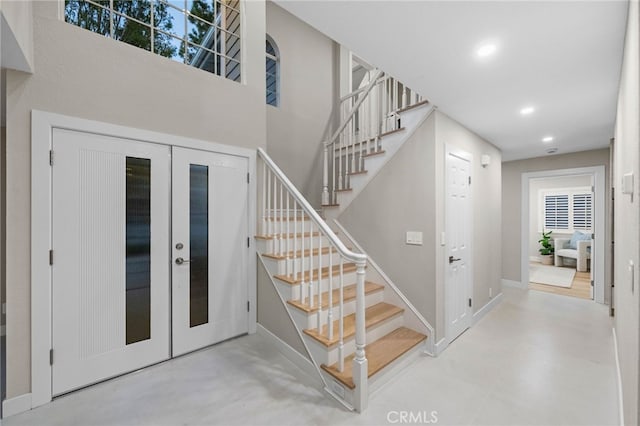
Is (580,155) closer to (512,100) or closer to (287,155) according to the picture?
(512,100)

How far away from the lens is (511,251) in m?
5.24

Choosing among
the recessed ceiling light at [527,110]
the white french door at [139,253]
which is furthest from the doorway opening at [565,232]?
the white french door at [139,253]

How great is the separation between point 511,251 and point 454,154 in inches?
134

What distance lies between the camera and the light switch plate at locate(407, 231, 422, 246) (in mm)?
2871

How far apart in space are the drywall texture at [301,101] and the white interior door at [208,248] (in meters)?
1.55

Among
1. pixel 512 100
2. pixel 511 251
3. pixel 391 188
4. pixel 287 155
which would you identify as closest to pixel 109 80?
pixel 287 155

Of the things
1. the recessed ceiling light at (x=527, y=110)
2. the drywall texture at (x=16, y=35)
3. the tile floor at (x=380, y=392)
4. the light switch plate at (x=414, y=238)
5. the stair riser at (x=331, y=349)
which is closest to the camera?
the drywall texture at (x=16, y=35)

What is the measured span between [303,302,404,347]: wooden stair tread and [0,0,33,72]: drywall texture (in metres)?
2.66

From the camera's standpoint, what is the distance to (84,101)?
2105 millimetres

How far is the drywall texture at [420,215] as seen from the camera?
2773 millimetres

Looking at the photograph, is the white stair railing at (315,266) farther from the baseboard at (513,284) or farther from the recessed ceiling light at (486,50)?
the baseboard at (513,284)

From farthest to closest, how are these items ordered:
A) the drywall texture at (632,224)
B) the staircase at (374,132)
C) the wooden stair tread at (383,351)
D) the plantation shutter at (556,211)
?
1. the plantation shutter at (556,211)
2. the staircase at (374,132)
3. the wooden stair tread at (383,351)
4. the drywall texture at (632,224)

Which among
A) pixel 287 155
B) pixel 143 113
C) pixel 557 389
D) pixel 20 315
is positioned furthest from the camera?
pixel 287 155

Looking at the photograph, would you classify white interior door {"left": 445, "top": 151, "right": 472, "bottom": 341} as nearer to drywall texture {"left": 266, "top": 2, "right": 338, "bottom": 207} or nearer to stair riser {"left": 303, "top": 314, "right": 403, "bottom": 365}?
stair riser {"left": 303, "top": 314, "right": 403, "bottom": 365}
